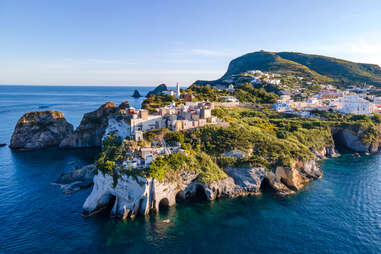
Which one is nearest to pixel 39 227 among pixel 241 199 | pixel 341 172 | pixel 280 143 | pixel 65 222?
pixel 65 222

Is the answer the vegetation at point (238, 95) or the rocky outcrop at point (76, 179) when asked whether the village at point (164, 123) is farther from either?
the vegetation at point (238, 95)

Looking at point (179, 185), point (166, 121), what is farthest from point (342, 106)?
point (179, 185)

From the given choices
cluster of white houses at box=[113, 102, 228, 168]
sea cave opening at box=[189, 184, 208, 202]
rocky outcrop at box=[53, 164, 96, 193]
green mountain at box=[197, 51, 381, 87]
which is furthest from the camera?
green mountain at box=[197, 51, 381, 87]

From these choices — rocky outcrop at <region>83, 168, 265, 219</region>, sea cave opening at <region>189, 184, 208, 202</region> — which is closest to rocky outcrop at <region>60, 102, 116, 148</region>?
rocky outcrop at <region>83, 168, 265, 219</region>

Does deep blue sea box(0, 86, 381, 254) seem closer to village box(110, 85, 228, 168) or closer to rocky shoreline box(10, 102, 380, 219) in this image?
rocky shoreline box(10, 102, 380, 219)

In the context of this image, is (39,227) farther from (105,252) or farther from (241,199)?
(241,199)

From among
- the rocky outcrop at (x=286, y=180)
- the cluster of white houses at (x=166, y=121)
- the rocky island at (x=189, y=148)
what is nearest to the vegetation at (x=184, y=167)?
the rocky island at (x=189, y=148)
